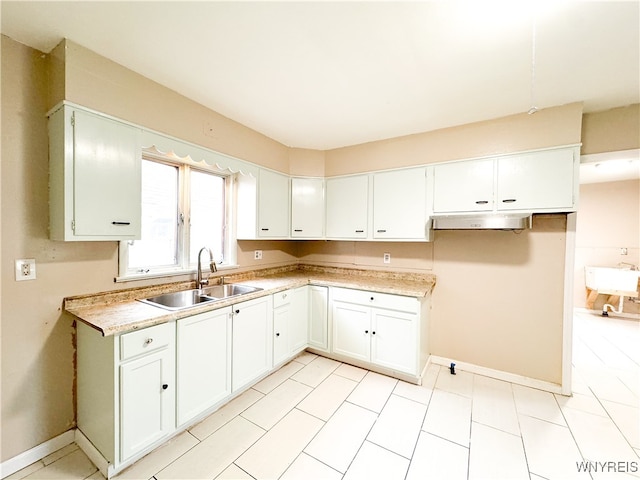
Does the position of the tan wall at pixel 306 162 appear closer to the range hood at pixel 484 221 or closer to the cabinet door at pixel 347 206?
the cabinet door at pixel 347 206

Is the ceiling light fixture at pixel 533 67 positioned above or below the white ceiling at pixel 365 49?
below

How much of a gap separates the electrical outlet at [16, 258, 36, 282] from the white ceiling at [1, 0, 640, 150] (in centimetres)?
130

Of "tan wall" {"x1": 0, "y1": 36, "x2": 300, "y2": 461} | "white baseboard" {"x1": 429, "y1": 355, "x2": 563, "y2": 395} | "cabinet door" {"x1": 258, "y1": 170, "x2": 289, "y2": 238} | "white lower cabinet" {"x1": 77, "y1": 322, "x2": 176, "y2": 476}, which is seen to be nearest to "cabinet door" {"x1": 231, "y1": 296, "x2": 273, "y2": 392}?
"white lower cabinet" {"x1": 77, "y1": 322, "x2": 176, "y2": 476}

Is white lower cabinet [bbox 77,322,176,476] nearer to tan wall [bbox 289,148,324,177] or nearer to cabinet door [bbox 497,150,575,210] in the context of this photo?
tan wall [bbox 289,148,324,177]

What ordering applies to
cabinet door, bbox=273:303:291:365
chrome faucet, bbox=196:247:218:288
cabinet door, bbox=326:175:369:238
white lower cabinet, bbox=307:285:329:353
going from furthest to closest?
1. cabinet door, bbox=326:175:369:238
2. white lower cabinet, bbox=307:285:329:353
3. cabinet door, bbox=273:303:291:365
4. chrome faucet, bbox=196:247:218:288

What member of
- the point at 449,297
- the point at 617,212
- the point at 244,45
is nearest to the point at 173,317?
the point at 244,45

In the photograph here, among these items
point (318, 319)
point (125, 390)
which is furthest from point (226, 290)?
point (125, 390)

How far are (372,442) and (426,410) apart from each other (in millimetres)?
606

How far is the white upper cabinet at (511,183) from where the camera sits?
2.12 meters

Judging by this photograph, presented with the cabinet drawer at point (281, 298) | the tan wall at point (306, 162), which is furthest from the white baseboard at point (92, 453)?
the tan wall at point (306, 162)

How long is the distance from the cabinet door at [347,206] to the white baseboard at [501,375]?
162cm

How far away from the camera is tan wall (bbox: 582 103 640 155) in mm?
2180


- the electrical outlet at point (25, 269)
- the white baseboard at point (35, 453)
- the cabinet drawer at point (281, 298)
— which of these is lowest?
the white baseboard at point (35, 453)

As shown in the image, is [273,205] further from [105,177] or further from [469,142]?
[469,142]
